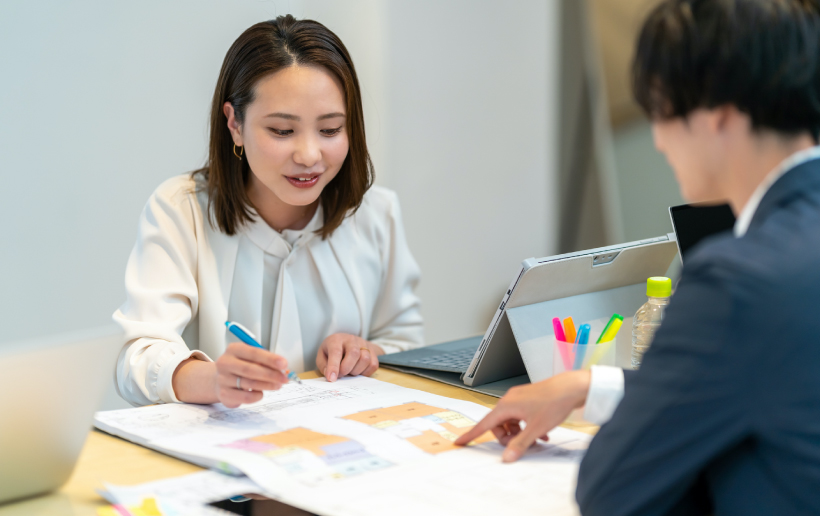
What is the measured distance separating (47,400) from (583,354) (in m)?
0.69

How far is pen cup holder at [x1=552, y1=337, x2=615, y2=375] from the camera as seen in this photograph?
1055 mm

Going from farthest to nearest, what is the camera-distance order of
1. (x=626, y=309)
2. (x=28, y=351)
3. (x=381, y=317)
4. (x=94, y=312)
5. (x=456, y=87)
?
(x=456, y=87) < (x=94, y=312) < (x=381, y=317) < (x=626, y=309) < (x=28, y=351)

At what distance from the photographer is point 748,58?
0.61 meters

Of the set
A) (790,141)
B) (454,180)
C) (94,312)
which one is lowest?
(94,312)

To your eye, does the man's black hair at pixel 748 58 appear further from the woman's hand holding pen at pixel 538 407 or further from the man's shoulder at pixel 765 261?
the woman's hand holding pen at pixel 538 407

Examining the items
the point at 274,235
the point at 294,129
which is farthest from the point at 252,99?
the point at 274,235

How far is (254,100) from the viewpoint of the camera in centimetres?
142

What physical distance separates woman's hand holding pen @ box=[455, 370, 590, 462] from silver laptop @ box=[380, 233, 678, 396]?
253mm

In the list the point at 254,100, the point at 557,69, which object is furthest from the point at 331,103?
the point at 557,69

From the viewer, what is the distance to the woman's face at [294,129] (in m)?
1.39

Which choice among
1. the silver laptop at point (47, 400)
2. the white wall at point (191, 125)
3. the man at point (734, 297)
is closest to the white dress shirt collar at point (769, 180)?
the man at point (734, 297)

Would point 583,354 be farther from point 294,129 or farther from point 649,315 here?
point 294,129

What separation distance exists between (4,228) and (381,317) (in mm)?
1189

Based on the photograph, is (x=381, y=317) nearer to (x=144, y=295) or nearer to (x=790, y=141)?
(x=144, y=295)
